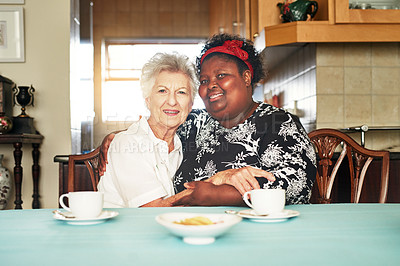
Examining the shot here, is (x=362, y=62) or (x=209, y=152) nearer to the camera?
(x=209, y=152)

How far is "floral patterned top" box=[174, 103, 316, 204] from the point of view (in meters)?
1.32

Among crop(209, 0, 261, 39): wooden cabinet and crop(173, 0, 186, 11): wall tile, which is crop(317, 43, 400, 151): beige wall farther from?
crop(173, 0, 186, 11): wall tile

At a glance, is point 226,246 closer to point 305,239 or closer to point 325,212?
point 305,239

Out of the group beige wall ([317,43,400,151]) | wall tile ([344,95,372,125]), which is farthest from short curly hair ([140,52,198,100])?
wall tile ([344,95,372,125])

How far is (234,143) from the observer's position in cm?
147

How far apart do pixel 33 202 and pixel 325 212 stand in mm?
2458

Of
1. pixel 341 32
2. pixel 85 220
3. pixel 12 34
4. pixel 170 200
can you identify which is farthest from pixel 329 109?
pixel 12 34

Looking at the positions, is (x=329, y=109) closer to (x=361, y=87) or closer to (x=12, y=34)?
→ (x=361, y=87)

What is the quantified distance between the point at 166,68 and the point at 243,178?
1.70 ft

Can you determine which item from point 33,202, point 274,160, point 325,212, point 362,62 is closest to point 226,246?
point 325,212

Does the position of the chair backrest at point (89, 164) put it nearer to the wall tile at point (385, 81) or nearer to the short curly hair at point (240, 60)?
the short curly hair at point (240, 60)

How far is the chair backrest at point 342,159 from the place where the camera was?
1.52 meters

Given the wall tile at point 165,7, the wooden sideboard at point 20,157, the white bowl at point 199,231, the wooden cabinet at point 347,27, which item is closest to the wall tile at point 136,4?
the wall tile at point 165,7

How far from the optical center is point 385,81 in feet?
8.82
